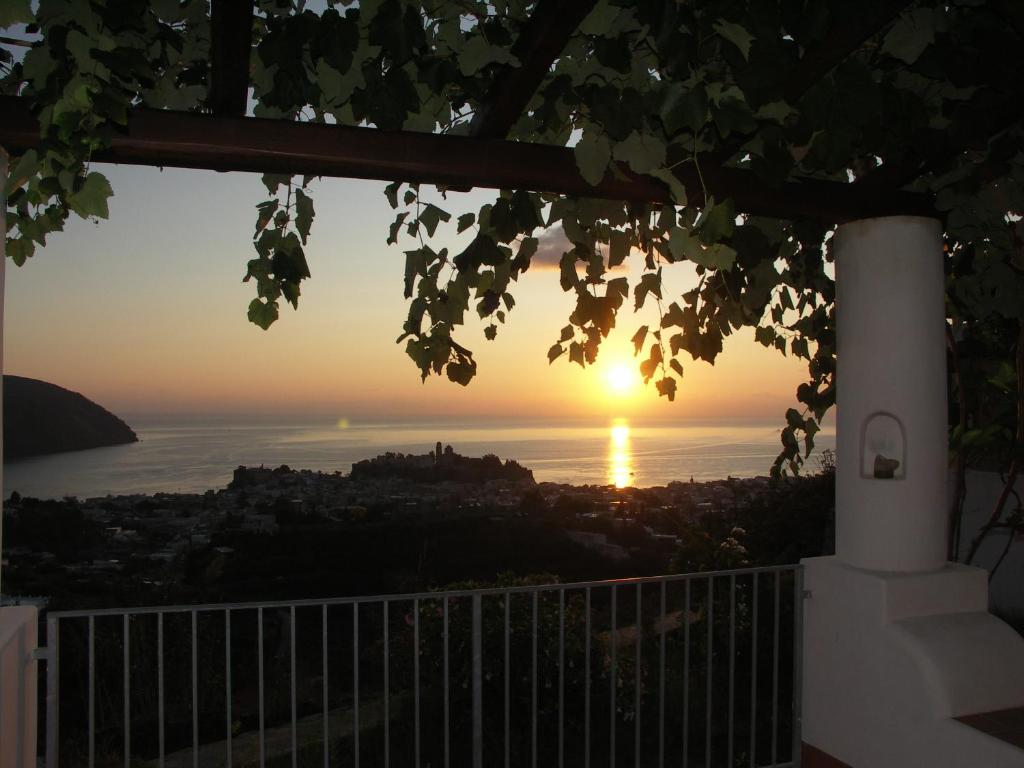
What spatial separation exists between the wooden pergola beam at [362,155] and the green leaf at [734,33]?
437mm

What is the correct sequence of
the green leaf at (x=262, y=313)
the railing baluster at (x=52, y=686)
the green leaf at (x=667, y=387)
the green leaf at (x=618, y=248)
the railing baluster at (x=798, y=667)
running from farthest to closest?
the green leaf at (x=667, y=387) → the railing baluster at (x=798, y=667) → the green leaf at (x=618, y=248) → the green leaf at (x=262, y=313) → the railing baluster at (x=52, y=686)

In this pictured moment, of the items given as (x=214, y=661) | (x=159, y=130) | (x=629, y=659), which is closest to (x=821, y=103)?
(x=159, y=130)

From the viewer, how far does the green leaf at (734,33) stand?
1543 mm

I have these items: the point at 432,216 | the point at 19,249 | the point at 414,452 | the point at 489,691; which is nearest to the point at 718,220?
the point at 432,216

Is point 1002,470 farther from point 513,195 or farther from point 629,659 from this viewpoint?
point 629,659

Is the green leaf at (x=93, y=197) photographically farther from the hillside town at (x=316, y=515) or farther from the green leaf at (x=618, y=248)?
the hillside town at (x=316, y=515)

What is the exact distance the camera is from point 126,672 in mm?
2607

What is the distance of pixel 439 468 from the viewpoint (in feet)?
37.8

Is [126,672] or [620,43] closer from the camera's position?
[620,43]

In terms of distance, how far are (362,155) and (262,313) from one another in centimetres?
77

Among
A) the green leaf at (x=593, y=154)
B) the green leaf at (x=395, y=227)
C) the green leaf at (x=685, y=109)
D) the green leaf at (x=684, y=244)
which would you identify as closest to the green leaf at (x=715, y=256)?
the green leaf at (x=684, y=244)

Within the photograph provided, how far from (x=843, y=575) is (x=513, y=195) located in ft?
5.72

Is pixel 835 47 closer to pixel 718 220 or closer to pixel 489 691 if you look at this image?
pixel 718 220

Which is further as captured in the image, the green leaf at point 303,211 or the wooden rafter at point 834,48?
the green leaf at point 303,211
